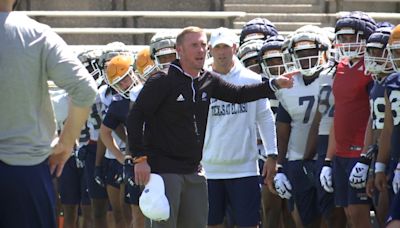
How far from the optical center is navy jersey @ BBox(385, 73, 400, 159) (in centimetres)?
855

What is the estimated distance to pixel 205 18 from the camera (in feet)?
58.6

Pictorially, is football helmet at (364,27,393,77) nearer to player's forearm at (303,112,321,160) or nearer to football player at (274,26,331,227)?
football player at (274,26,331,227)

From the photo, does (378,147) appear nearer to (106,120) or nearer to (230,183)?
(230,183)

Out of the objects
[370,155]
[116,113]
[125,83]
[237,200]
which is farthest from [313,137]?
[125,83]

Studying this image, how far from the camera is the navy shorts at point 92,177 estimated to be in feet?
40.0

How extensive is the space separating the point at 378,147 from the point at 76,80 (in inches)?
140

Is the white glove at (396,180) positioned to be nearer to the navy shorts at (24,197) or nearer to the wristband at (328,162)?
the wristband at (328,162)

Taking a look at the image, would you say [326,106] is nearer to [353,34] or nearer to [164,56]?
[353,34]

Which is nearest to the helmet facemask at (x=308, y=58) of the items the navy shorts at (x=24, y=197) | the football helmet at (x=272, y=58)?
the football helmet at (x=272, y=58)

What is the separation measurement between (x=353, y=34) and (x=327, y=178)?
1167mm

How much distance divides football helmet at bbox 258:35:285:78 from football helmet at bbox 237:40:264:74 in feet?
1.67

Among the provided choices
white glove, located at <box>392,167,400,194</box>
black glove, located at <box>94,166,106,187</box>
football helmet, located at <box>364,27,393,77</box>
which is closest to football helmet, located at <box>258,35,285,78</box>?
football helmet, located at <box>364,27,393,77</box>

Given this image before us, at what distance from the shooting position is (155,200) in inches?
324

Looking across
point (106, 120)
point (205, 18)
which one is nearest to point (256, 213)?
point (106, 120)
